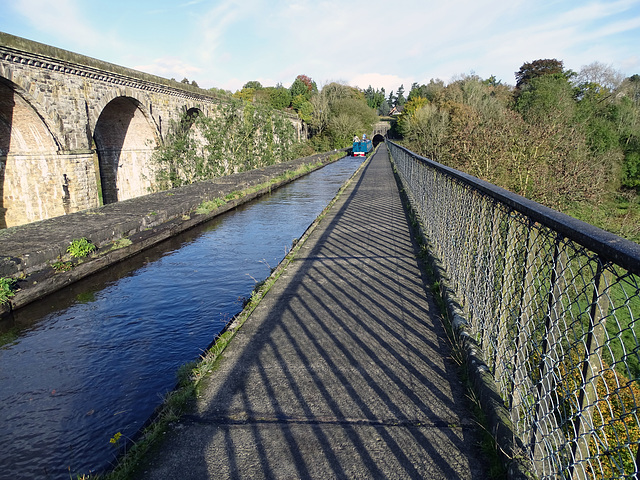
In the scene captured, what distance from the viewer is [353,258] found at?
576 centimetres

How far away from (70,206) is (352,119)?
4263cm

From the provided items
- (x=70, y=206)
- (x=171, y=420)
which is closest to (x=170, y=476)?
(x=171, y=420)

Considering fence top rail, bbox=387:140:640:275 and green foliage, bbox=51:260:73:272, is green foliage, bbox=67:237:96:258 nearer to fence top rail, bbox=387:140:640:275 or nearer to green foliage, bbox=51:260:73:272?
green foliage, bbox=51:260:73:272

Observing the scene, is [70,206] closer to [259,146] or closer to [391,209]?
[391,209]

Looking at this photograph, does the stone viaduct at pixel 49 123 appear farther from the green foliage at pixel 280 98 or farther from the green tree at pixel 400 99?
the green tree at pixel 400 99

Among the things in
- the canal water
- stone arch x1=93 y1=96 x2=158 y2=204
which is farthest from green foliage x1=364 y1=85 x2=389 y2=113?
the canal water

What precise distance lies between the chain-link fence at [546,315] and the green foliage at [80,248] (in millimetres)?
5534

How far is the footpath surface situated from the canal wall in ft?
11.8

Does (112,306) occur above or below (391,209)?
below

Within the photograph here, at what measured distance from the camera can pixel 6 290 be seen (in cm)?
527

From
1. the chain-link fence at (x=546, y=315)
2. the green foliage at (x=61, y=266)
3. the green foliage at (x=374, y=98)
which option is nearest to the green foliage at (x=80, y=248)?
the green foliage at (x=61, y=266)

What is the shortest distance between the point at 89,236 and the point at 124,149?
1212 centimetres

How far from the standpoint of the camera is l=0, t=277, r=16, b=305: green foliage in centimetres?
525

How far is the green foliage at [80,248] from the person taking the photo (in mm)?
6689
